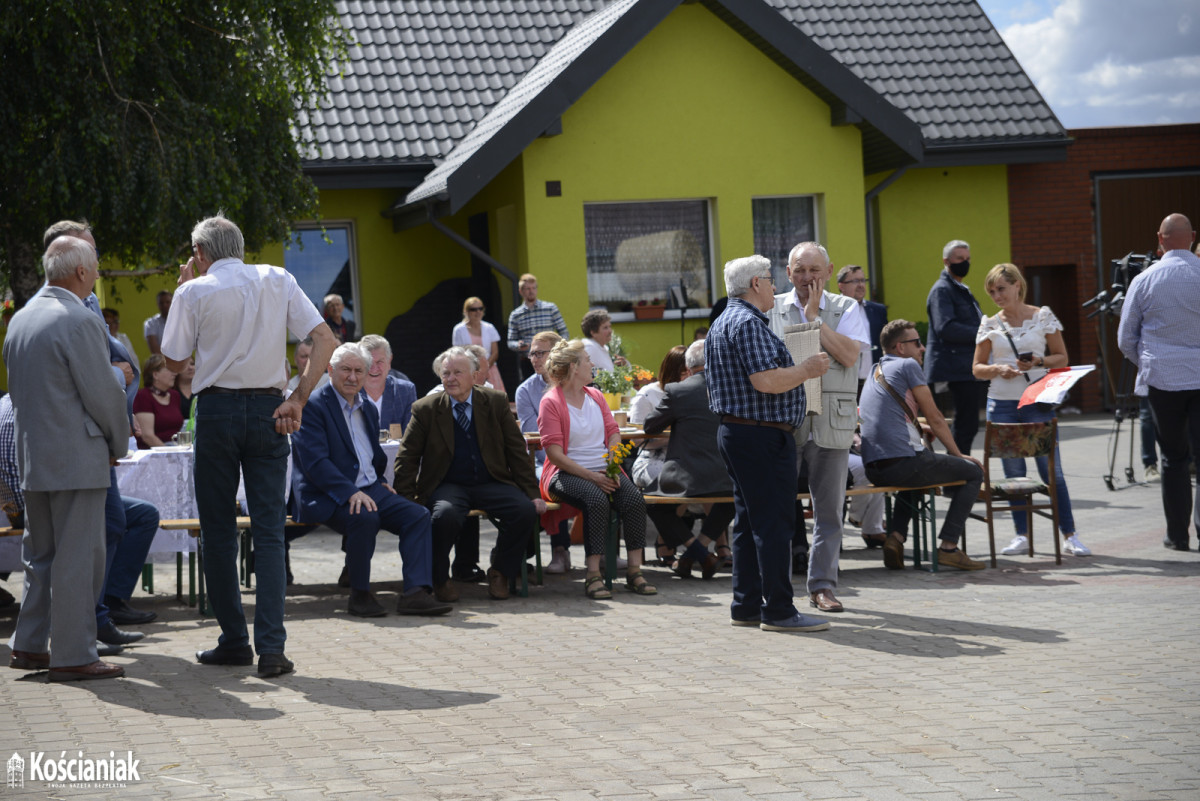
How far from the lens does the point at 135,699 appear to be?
6078mm

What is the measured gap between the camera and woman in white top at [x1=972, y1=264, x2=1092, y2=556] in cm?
980

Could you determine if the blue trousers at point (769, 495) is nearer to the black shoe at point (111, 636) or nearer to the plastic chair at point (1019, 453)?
the plastic chair at point (1019, 453)

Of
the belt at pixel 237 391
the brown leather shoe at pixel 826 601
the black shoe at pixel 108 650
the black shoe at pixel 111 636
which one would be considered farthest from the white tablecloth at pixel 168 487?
the brown leather shoe at pixel 826 601

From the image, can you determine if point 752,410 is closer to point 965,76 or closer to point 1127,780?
point 1127,780

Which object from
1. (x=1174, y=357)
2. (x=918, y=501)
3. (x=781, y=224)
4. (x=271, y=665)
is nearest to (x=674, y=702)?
(x=271, y=665)

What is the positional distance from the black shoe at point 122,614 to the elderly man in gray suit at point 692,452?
339 cm

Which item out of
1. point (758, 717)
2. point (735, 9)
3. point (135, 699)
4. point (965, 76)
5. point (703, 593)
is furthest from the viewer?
point (965, 76)

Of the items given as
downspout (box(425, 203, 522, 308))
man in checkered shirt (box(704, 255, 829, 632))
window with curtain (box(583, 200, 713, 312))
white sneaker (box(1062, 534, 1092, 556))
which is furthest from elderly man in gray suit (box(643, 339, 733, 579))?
window with curtain (box(583, 200, 713, 312))

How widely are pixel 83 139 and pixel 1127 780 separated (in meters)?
10.8

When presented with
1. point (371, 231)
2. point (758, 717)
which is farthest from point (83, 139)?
point (758, 717)

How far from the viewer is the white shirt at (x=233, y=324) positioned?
21.1ft

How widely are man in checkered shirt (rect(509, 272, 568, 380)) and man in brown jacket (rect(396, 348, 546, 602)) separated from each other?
6.11 m

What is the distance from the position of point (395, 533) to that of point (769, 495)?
2.42 meters

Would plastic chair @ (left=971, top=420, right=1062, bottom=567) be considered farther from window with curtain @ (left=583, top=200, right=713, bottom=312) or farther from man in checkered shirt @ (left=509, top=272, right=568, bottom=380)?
window with curtain @ (left=583, top=200, right=713, bottom=312)
